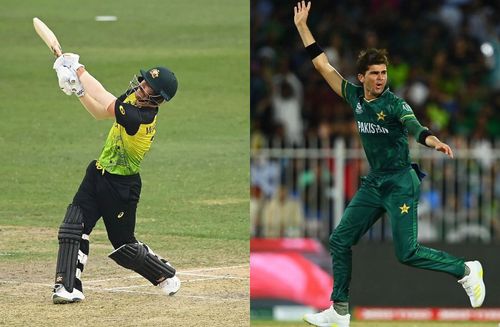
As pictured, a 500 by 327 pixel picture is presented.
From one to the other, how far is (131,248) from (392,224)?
173cm

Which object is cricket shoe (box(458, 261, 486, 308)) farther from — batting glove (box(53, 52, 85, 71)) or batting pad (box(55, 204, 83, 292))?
batting glove (box(53, 52, 85, 71))

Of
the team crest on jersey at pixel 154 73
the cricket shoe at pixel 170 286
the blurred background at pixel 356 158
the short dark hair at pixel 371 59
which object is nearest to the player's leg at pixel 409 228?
the short dark hair at pixel 371 59

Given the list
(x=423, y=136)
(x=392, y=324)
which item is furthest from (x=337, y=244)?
(x=392, y=324)

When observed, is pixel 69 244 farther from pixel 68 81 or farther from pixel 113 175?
pixel 68 81

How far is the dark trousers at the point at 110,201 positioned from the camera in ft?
27.6

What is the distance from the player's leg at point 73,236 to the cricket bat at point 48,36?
81 centimetres

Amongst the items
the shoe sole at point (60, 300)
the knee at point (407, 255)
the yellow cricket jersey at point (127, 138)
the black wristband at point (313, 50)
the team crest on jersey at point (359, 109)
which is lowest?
the shoe sole at point (60, 300)

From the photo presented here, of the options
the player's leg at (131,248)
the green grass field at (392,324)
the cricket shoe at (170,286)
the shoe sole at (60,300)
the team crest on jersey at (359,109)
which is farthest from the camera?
the green grass field at (392,324)

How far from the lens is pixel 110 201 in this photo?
8398 mm

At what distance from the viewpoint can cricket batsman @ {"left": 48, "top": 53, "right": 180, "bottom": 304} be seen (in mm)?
8305

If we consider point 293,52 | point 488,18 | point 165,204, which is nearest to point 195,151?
point 165,204

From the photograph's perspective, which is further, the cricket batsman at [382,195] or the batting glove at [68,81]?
the batting glove at [68,81]

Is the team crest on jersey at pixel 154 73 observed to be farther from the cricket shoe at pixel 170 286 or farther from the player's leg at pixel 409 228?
the player's leg at pixel 409 228

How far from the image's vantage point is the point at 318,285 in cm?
1170
